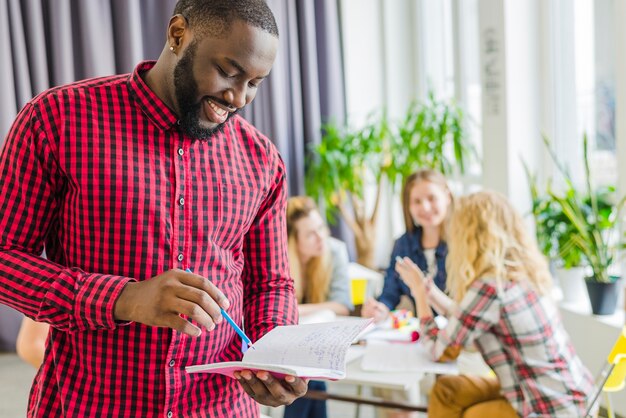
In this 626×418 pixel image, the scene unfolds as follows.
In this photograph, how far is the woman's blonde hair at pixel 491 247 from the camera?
2625mm

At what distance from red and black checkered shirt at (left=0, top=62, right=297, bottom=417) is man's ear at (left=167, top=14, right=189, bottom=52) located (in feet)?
0.31

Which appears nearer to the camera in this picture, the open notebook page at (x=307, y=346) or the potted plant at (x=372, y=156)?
the open notebook page at (x=307, y=346)

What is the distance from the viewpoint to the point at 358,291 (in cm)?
413

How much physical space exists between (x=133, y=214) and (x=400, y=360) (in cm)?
167

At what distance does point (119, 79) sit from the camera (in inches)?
52.6

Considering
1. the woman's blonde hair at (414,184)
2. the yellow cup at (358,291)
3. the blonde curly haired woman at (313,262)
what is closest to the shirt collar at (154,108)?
the blonde curly haired woman at (313,262)

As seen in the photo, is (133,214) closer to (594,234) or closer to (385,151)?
(594,234)

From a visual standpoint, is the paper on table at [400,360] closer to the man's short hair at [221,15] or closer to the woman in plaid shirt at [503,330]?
the woman in plaid shirt at [503,330]

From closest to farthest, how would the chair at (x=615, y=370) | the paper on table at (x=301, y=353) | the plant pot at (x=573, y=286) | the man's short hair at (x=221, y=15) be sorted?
the paper on table at (x=301, y=353) < the man's short hair at (x=221, y=15) < the chair at (x=615, y=370) < the plant pot at (x=573, y=286)

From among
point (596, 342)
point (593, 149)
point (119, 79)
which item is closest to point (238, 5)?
point (119, 79)

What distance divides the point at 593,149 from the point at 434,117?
1.15 metres

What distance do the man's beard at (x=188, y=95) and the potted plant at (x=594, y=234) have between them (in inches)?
104

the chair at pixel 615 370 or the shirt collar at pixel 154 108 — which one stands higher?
the shirt collar at pixel 154 108

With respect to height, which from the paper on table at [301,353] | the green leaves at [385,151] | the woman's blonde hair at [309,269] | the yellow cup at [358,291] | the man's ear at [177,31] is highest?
the man's ear at [177,31]
